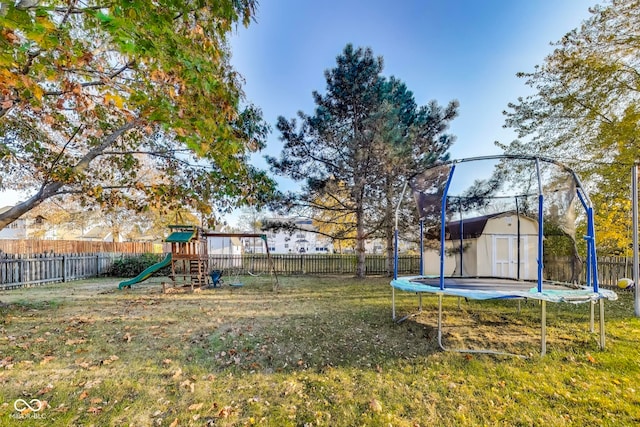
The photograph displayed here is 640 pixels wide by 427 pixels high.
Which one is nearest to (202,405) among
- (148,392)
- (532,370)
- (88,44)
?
(148,392)

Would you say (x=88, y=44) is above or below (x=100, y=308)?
above

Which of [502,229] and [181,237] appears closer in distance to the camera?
[181,237]

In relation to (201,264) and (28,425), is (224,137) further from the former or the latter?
(201,264)

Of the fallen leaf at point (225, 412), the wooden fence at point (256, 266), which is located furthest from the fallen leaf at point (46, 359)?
the wooden fence at point (256, 266)

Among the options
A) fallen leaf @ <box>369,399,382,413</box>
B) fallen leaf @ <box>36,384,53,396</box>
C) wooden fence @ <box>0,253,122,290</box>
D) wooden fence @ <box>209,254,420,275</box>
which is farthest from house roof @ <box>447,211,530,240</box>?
wooden fence @ <box>0,253,122,290</box>

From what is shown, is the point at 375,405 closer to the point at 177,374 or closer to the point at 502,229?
the point at 177,374

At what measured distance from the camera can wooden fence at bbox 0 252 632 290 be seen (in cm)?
885

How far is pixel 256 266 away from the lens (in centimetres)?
1577

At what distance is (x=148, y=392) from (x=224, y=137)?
2.71m

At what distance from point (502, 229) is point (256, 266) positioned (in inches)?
473

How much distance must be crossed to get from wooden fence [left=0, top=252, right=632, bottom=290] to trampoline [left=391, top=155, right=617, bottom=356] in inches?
25.3

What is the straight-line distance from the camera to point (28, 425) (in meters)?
2.32

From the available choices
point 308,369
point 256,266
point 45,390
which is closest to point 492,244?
point 308,369

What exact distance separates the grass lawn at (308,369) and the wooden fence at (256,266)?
9.94ft
